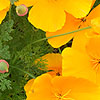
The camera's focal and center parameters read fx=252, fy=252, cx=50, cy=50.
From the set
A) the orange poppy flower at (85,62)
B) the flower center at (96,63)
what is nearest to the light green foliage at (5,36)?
the orange poppy flower at (85,62)

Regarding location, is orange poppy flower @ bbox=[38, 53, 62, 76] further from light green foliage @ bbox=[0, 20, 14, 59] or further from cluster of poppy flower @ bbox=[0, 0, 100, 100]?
light green foliage @ bbox=[0, 20, 14, 59]

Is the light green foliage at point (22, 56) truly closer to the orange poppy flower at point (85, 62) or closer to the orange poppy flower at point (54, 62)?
the orange poppy flower at point (54, 62)

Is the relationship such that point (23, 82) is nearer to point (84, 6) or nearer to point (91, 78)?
point (91, 78)

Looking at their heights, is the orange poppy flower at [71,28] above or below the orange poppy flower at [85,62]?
above

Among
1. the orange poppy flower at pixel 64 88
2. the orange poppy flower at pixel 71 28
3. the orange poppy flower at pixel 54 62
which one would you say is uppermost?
the orange poppy flower at pixel 71 28

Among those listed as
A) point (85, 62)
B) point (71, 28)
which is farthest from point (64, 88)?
point (71, 28)

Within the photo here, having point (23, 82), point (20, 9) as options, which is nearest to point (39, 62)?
point (23, 82)

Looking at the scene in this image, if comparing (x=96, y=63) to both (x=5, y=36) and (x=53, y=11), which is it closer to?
(x=53, y=11)

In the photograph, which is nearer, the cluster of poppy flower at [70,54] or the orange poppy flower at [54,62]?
the cluster of poppy flower at [70,54]
